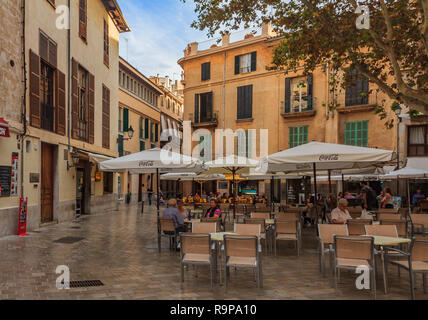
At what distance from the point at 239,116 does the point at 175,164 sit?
1976cm

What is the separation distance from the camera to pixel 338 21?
1015 centimetres

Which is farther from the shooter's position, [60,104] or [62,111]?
[62,111]

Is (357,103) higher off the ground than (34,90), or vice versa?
(357,103)

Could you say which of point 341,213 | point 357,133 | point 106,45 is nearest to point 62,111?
point 106,45

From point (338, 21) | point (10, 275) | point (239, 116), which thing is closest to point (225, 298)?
point (10, 275)

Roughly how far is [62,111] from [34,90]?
2304 mm

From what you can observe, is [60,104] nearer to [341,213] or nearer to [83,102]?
[83,102]

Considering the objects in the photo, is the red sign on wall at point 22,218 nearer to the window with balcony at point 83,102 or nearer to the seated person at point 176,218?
the seated person at point 176,218

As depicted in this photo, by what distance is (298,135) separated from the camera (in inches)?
1014

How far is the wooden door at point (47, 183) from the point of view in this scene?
1265 cm

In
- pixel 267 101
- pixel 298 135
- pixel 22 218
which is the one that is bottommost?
pixel 22 218

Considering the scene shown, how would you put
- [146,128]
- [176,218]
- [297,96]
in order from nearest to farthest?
[176,218] < [297,96] < [146,128]

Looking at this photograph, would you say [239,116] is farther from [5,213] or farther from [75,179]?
[5,213]

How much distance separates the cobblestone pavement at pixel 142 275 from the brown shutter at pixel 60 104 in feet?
17.5
